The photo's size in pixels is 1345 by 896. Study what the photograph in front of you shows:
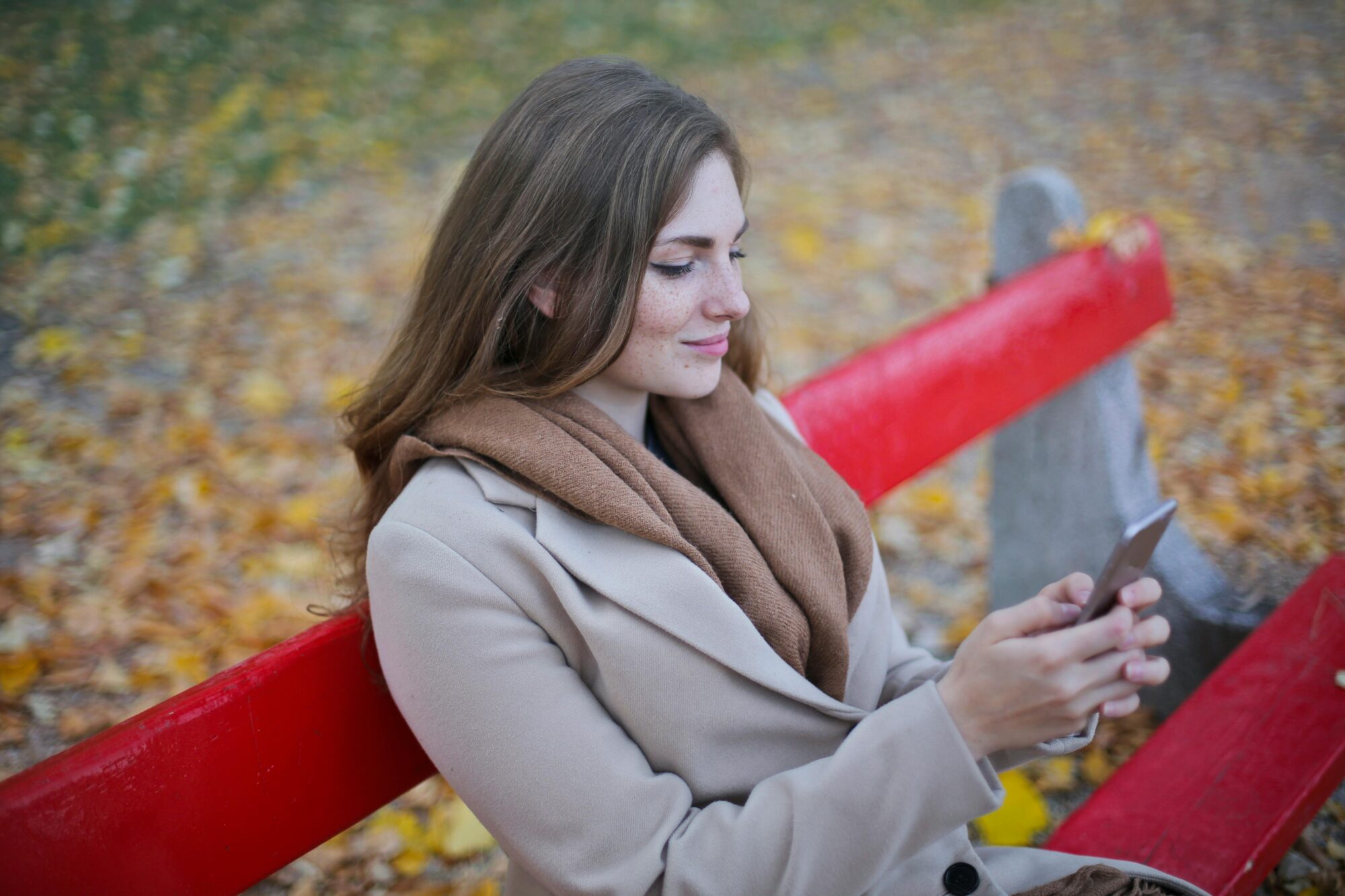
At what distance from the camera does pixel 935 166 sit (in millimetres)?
7094

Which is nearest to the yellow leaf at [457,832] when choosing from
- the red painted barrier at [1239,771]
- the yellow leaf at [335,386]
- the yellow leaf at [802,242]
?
the red painted barrier at [1239,771]

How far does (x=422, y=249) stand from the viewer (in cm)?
581

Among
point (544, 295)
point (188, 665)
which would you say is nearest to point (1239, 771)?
point (544, 295)

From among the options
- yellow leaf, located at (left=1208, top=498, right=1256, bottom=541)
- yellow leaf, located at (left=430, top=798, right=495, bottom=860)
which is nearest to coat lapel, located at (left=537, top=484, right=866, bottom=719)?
yellow leaf, located at (left=430, top=798, right=495, bottom=860)

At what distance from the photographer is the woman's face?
5.54 feet

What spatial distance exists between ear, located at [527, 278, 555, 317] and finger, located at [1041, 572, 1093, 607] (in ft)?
2.86

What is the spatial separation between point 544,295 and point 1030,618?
35.2 inches

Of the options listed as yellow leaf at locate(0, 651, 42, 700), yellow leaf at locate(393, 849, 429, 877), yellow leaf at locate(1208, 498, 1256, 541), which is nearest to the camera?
yellow leaf at locate(393, 849, 429, 877)

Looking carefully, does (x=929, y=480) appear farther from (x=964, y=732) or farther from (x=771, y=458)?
(x=964, y=732)

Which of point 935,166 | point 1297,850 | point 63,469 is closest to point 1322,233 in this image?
point 935,166

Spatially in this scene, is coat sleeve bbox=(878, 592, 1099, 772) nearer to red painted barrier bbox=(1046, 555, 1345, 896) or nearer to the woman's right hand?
red painted barrier bbox=(1046, 555, 1345, 896)

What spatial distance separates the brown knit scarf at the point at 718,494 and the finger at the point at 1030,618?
0.35 metres

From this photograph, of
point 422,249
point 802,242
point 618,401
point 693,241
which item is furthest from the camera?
point 802,242

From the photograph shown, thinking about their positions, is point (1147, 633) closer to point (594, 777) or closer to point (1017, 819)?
point (594, 777)
